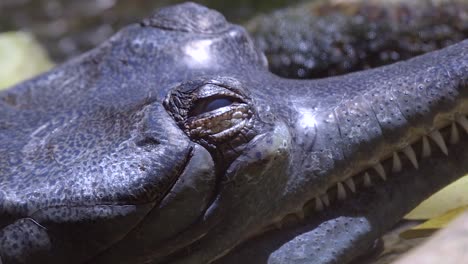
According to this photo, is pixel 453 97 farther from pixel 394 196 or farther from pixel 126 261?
pixel 126 261

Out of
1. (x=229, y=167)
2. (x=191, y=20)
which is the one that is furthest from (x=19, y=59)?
(x=229, y=167)

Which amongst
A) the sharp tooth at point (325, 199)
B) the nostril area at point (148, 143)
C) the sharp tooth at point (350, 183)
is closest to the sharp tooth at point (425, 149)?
the sharp tooth at point (350, 183)

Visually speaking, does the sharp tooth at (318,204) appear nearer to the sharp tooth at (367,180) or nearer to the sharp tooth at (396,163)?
the sharp tooth at (367,180)

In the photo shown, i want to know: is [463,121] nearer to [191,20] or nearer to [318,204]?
[318,204]

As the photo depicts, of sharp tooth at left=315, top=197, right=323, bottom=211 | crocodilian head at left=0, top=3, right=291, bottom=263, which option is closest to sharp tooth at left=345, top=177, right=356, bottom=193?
sharp tooth at left=315, top=197, right=323, bottom=211

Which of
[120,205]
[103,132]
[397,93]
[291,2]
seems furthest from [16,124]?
[291,2]

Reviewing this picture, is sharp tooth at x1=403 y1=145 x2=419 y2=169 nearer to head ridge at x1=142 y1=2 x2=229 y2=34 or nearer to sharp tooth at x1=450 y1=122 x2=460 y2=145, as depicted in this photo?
sharp tooth at x1=450 y1=122 x2=460 y2=145
